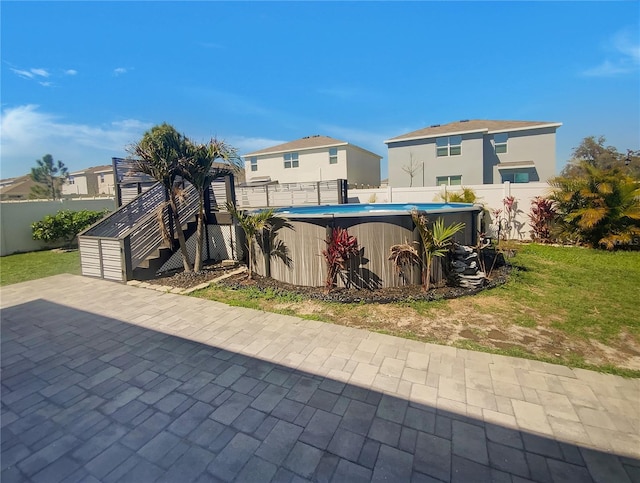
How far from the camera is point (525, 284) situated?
239 inches

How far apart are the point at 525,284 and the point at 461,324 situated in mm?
2748

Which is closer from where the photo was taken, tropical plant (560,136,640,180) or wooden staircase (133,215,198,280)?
wooden staircase (133,215,198,280)

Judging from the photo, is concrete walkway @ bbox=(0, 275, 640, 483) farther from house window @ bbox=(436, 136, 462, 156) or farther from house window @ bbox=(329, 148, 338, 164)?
house window @ bbox=(329, 148, 338, 164)

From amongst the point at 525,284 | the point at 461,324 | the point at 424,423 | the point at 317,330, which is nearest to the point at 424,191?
the point at 525,284

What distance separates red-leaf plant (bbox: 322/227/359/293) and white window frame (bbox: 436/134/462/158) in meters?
17.9

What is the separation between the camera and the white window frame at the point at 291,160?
80.2 feet

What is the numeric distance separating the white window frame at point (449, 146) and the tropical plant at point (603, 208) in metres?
11.2

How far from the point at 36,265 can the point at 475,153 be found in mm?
22782

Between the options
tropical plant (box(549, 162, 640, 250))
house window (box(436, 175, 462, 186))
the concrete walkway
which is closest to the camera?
the concrete walkway

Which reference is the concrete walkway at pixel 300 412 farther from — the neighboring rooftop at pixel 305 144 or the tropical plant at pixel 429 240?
the neighboring rooftop at pixel 305 144

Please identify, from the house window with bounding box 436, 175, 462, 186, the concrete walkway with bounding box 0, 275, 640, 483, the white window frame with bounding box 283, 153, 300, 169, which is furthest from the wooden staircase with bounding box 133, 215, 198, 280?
the house window with bounding box 436, 175, 462, 186

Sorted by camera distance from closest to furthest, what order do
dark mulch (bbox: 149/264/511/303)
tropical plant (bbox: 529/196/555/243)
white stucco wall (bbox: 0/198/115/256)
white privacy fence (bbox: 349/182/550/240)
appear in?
1. dark mulch (bbox: 149/264/511/303)
2. tropical plant (bbox: 529/196/555/243)
3. white privacy fence (bbox: 349/182/550/240)
4. white stucco wall (bbox: 0/198/115/256)

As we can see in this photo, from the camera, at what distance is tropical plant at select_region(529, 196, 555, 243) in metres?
10.4

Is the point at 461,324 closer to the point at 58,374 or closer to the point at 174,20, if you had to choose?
the point at 58,374
